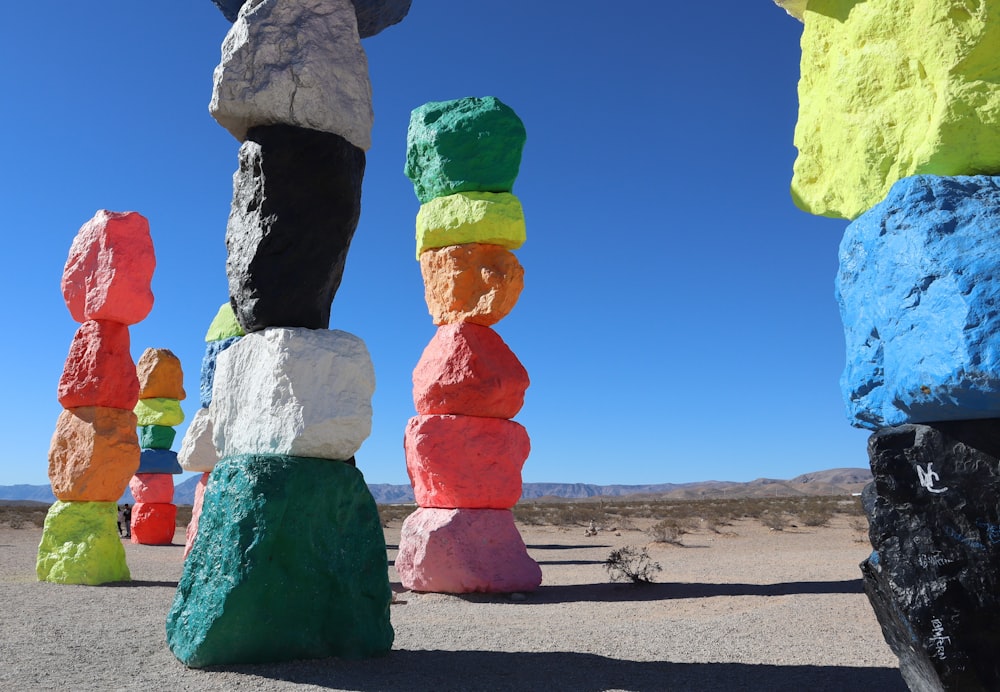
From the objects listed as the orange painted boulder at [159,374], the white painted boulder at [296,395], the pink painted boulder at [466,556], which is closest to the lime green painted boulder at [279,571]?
the white painted boulder at [296,395]

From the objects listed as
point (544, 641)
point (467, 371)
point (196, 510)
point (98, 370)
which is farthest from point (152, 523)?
point (544, 641)

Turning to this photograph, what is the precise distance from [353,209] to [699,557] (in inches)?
427

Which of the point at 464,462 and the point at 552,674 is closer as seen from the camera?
the point at 552,674

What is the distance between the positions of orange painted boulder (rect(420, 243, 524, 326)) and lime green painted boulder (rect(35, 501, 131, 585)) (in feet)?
15.6

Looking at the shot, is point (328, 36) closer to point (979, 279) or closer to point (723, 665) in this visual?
point (979, 279)

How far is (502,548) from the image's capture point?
28.1 feet

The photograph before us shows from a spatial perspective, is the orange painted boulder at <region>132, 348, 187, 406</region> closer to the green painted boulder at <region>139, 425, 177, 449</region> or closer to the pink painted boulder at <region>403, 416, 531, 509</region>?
the green painted boulder at <region>139, 425, 177, 449</region>

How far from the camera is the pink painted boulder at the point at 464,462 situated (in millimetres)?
8594

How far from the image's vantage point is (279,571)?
4.28m

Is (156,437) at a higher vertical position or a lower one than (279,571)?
lower

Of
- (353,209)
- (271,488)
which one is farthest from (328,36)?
(271,488)

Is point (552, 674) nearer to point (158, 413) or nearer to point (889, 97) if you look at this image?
point (889, 97)

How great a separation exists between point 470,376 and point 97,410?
457cm

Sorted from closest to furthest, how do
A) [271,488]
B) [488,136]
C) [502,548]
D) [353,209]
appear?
[271,488] → [353,209] → [502,548] → [488,136]
